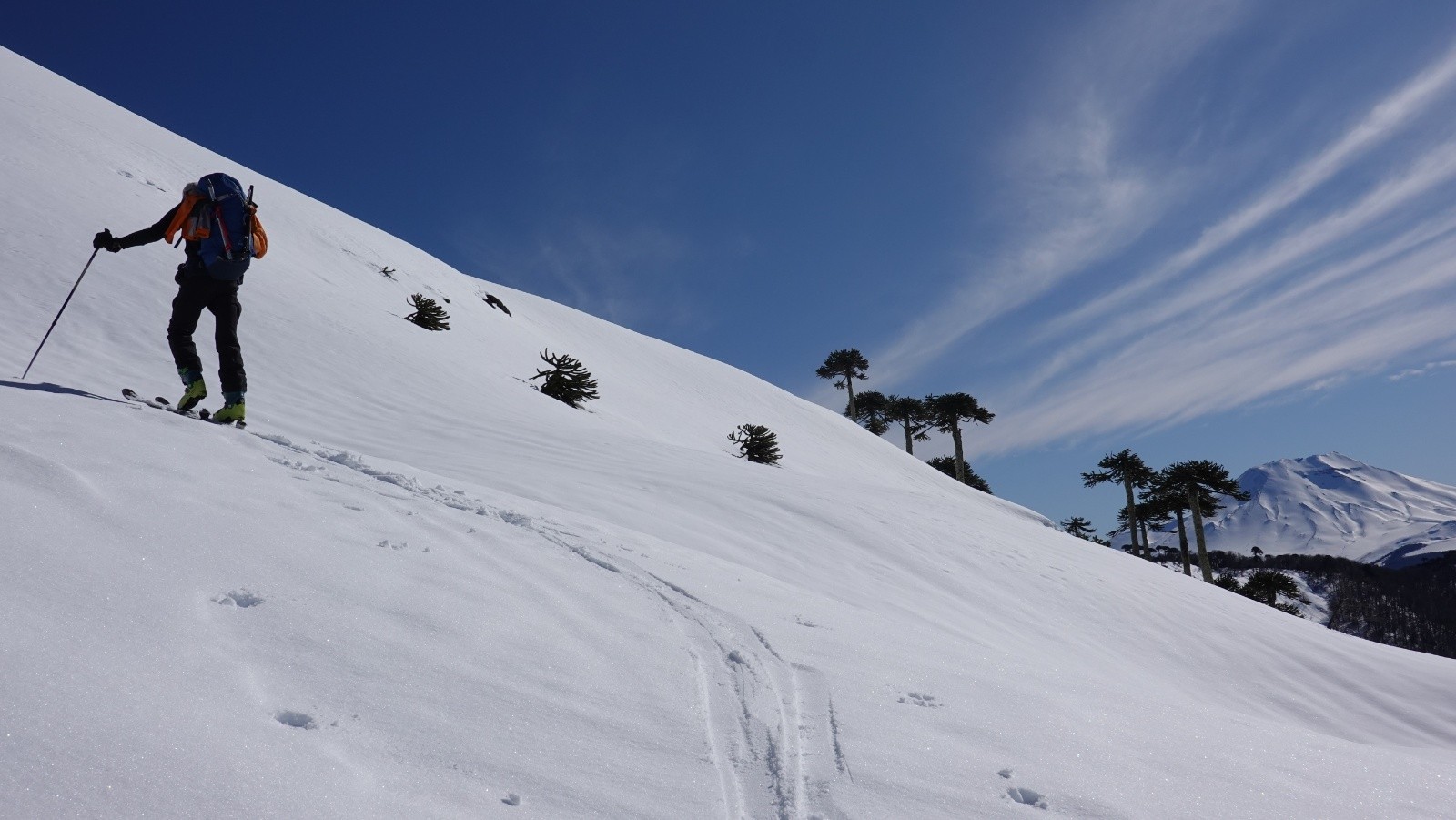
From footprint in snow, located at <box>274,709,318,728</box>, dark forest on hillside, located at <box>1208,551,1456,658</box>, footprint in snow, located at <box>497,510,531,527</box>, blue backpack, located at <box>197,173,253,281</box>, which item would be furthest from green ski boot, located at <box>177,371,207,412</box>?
dark forest on hillside, located at <box>1208,551,1456,658</box>

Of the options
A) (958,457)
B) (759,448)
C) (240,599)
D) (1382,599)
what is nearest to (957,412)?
(958,457)

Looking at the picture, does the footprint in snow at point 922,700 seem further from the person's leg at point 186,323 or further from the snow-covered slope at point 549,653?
the person's leg at point 186,323

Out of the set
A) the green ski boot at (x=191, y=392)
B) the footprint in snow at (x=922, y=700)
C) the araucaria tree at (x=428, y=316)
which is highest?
the araucaria tree at (x=428, y=316)

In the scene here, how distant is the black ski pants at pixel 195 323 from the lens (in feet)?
16.9

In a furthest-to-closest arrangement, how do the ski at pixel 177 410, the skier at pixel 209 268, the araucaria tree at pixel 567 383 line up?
the araucaria tree at pixel 567 383
the skier at pixel 209 268
the ski at pixel 177 410

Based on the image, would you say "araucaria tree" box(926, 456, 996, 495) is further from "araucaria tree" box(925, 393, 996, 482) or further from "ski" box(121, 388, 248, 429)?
"ski" box(121, 388, 248, 429)

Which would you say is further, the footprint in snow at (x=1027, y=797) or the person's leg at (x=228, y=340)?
the person's leg at (x=228, y=340)

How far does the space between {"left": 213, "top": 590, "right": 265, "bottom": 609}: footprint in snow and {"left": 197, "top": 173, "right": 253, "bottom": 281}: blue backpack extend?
11.3 ft

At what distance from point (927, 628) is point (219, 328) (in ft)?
17.5

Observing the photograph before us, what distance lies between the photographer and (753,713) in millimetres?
2666

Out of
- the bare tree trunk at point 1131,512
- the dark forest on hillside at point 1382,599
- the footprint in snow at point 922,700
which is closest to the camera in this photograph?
the footprint in snow at point 922,700

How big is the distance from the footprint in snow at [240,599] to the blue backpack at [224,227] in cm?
346

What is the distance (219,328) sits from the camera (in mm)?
5203

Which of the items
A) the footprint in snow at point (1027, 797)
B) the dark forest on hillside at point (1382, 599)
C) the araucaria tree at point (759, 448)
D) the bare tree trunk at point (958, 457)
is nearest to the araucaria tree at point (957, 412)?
the bare tree trunk at point (958, 457)
